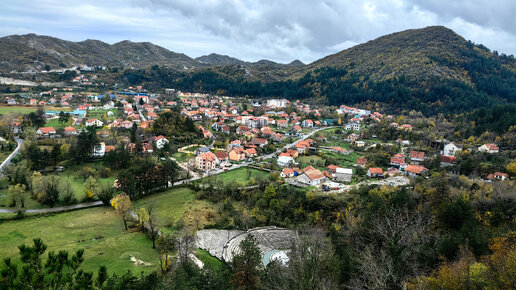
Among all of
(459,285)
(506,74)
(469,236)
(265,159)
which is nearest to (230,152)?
(265,159)

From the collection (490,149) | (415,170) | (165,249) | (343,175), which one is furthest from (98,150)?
(490,149)

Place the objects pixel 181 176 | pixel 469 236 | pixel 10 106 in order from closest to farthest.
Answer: pixel 469 236 < pixel 181 176 < pixel 10 106

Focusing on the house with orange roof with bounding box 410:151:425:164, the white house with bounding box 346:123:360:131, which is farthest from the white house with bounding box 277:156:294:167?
the white house with bounding box 346:123:360:131

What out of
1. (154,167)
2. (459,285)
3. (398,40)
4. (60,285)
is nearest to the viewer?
(60,285)

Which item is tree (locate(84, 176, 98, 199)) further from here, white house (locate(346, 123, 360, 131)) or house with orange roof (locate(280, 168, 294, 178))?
white house (locate(346, 123, 360, 131))

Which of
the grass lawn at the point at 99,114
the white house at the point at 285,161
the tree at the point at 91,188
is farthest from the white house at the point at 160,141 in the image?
the grass lawn at the point at 99,114

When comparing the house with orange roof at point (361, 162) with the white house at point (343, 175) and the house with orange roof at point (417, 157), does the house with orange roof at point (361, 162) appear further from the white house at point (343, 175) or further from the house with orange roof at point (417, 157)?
the house with orange roof at point (417, 157)

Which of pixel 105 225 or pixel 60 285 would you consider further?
pixel 105 225

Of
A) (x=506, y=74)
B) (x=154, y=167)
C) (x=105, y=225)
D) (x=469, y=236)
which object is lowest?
(x=105, y=225)

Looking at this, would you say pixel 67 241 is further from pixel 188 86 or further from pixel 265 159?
pixel 188 86
